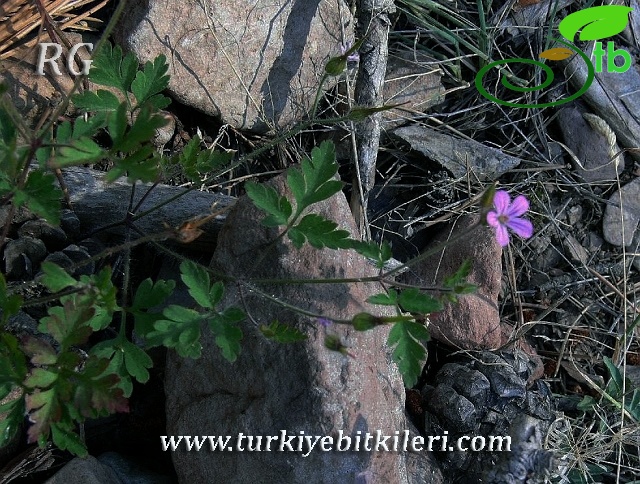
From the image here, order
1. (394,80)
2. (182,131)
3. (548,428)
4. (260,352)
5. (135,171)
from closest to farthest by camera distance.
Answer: (135,171), (260,352), (548,428), (182,131), (394,80)

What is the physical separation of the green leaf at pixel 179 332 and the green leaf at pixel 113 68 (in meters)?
0.77

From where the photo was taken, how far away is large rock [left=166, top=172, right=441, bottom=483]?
83.2 inches

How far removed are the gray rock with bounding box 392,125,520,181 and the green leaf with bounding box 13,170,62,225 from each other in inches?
61.8

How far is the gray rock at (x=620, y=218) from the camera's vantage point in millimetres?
3137

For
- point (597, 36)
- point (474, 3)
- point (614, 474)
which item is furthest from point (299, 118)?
point (614, 474)

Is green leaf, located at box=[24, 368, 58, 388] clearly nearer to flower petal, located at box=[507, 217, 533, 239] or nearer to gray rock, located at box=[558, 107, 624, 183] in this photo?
flower petal, located at box=[507, 217, 533, 239]

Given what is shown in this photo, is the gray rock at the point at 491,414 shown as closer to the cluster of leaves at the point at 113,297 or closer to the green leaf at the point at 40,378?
the cluster of leaves at the point at 113,297

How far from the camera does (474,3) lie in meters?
3.18

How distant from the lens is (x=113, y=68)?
7.48ft

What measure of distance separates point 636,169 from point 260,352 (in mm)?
1979

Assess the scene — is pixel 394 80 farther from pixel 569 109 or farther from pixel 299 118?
pixel 569 109

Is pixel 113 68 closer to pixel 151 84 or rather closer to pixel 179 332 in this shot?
pixel 151 84

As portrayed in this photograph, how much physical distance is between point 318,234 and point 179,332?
482 mm

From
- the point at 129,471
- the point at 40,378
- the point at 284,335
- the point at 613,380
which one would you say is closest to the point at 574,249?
the point at 613,380
